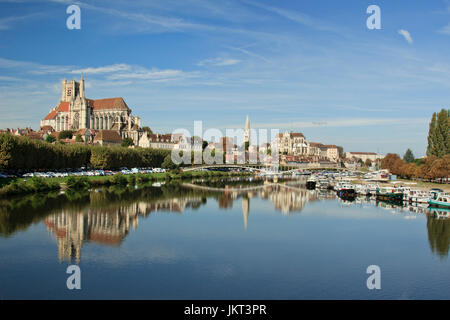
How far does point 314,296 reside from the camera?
11875 mm

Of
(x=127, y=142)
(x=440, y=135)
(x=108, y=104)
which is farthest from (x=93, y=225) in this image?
(x=108, y=104)

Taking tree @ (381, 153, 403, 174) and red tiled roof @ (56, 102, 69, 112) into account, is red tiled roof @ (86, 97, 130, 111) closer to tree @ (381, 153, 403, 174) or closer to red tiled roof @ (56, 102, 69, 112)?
red tiled roof @ (56, 102, 69, 112)

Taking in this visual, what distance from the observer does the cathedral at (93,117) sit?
10047 cm

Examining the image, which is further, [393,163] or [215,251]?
[393,163]

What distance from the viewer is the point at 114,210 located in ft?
86.2

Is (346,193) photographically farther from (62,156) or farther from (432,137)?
(62,156)

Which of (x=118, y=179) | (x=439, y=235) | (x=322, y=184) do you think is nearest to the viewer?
(x=439, y=235)

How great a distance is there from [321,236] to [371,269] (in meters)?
5.84

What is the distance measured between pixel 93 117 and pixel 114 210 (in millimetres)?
84819

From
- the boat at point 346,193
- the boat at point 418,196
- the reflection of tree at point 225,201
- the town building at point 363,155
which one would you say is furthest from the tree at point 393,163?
the town building at point 363,155

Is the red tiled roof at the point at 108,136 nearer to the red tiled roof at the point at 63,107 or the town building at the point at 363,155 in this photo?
the red tiled roof at the point at 63,107

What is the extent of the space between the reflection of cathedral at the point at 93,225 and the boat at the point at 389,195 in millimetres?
17272

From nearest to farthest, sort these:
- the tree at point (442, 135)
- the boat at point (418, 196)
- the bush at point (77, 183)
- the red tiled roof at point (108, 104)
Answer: the boat at point (418, 196), the bush at point (77, 183), the tree at point (442, 135), the red tiled roof at point (108, 104)
